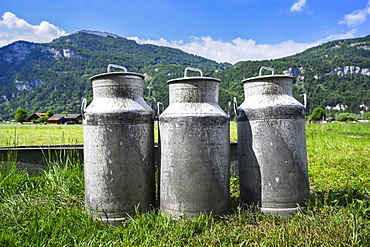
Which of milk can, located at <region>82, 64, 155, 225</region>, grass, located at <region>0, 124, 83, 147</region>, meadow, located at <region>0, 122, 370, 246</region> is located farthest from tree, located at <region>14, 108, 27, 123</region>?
milk can, located at <region>82, 64, 155, 225</region>

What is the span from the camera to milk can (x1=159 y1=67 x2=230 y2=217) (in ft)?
10.0

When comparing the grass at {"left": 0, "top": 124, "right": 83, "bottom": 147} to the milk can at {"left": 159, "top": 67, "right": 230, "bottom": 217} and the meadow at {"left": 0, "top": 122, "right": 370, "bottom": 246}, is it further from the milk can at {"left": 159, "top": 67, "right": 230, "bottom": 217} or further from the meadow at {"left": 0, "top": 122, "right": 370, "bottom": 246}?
the milk can at {"left": 159, "top": 67, "right": 230, "bottom": 217}

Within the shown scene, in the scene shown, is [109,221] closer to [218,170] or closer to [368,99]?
[218,170]

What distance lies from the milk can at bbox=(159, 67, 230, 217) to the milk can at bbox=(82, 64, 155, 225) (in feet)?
0.77

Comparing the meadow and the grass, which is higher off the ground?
the grass

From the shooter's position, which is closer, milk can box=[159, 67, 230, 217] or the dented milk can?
milk can box=[159, 67, 230, 217]

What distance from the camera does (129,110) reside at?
3152mm

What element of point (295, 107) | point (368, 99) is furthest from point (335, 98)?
point (295, 107)

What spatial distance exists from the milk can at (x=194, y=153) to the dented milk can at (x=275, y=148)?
0.41 metres

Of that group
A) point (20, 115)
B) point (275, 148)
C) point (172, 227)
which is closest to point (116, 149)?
point (172, 227)

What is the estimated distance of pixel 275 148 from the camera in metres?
3.33

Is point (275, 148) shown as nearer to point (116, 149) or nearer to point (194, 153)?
point (194, 153)

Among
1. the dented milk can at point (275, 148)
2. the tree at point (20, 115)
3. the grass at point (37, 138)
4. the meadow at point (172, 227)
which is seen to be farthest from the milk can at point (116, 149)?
the tree at point (20, 115)

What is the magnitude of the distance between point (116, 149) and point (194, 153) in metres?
0.85
